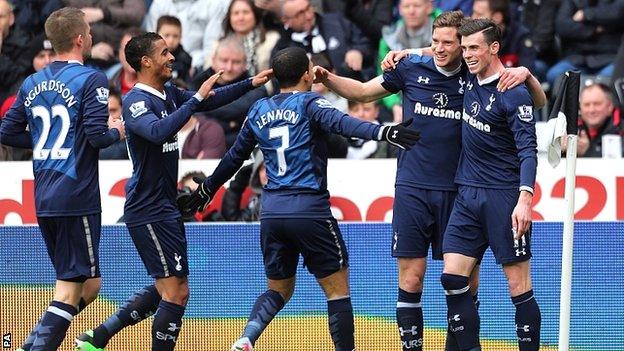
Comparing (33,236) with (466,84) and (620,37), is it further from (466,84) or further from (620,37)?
(620,37)

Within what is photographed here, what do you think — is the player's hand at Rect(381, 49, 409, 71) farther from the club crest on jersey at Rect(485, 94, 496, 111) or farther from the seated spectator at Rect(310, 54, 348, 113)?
the seated spectator at Rect(310, 54, 348, 113)

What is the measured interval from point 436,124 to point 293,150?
1117mm

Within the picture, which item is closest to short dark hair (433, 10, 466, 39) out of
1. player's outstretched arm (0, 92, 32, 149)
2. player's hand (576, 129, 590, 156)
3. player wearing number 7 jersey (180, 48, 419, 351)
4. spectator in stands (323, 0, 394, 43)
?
player wearing number 7 jersey (180, 48, 419, 351)

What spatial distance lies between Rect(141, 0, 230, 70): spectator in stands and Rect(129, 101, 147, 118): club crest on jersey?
5871 millimetres

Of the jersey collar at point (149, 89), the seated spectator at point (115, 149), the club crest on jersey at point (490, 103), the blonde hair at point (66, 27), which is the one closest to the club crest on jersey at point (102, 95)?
the jersey collar at point (149, 89)

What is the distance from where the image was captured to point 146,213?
10156 millimetres

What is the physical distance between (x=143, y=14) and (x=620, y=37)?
5.29 metres

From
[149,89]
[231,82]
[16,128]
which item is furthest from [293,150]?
[231,82]

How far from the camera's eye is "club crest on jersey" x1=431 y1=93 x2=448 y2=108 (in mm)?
10266

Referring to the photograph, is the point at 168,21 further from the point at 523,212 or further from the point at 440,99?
the point at 523,212

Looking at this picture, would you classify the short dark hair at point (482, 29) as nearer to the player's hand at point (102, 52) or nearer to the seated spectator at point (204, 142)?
the seated spectator at point (204, 142)

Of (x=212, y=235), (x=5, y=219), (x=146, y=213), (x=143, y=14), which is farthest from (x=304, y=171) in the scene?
(x=143, y=14)

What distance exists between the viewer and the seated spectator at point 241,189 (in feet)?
42.2

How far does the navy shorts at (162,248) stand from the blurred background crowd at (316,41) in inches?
144
